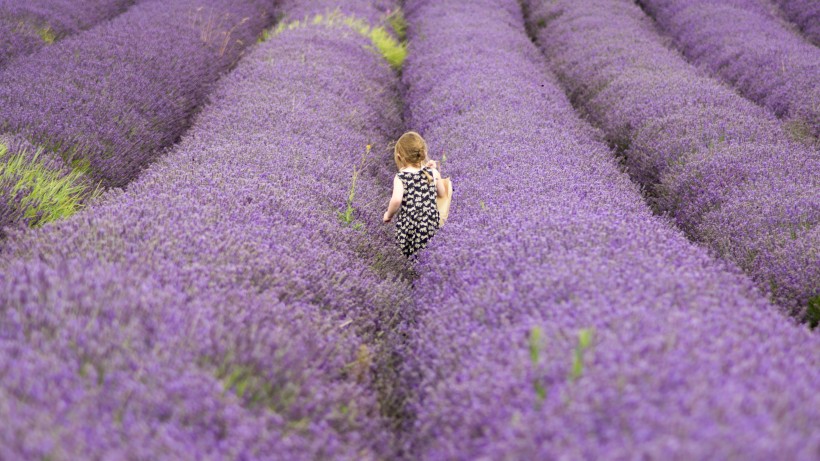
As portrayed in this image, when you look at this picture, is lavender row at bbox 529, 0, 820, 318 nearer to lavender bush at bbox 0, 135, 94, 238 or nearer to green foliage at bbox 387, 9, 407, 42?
green foliage at bbox 387, 9, 407, 42

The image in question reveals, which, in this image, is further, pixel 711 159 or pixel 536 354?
pixel 711 159

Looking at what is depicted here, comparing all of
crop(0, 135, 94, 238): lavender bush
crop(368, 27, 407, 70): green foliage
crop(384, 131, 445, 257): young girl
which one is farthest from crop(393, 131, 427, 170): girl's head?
crop(368, 27, 407, 70): green foliage

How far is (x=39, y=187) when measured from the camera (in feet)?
12.1

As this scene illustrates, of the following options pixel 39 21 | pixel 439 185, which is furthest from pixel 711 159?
pixel 39 21

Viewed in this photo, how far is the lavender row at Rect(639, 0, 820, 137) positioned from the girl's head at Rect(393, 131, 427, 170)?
12.0ft

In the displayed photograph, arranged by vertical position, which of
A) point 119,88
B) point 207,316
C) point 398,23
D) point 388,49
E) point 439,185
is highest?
point 207,316

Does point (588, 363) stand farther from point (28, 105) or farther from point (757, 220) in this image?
point (28, 105)

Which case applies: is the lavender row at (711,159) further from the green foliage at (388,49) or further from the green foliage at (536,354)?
the green foliage at (388,49)

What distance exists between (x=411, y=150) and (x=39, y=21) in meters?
6.23

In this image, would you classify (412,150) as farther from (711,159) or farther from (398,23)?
(398,23)

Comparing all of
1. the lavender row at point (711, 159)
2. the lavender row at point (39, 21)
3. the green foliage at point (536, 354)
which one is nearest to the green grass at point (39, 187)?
the green foliage at point (536, 354)

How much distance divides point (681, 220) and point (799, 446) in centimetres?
328

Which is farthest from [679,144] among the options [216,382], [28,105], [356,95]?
[28,105]

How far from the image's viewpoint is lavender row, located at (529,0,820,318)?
3571mm
